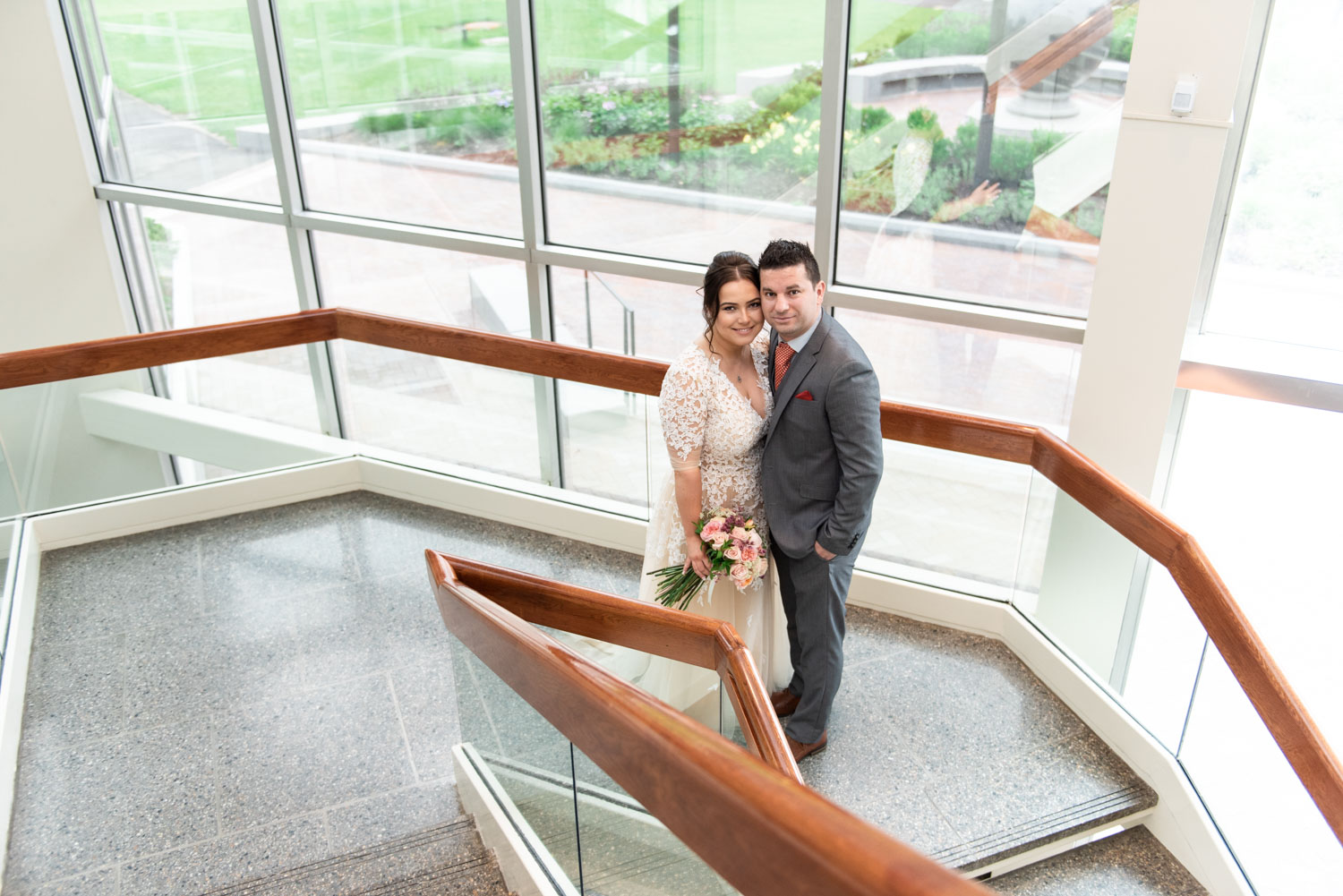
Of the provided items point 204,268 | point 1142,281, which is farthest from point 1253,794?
point 204,268

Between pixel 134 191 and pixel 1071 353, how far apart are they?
6.37m

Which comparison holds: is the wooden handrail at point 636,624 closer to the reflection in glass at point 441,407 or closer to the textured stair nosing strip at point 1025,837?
the textured stair nosing strip at point 1025,837

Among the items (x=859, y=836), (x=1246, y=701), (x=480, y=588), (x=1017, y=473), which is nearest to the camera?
(x=859, y=836)

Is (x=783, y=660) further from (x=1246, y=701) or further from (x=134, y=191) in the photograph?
(x=134, y=191)

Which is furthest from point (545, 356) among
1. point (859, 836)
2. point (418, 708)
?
A: point (859, 836)

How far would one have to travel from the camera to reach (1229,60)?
3.52 m

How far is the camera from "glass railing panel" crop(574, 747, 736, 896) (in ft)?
5.07

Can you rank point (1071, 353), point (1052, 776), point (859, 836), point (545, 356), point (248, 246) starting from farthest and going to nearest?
1. point (248, 246)
2. point (1071, 353)
3. point (545, 356)
4. point (1052, 776)
5. point (859, 836)

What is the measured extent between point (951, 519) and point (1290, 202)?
2059 millimetres

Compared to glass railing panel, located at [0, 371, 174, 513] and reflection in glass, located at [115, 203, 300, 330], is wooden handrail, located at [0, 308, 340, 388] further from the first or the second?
reflection in glass, located at [115, 203, 300, 330]

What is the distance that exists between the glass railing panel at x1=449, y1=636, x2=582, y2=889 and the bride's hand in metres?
0.80

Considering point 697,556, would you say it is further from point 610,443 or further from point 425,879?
point 610,443

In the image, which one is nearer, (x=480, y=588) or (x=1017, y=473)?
(x=480, y=588)

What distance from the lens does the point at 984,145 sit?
461 cm
